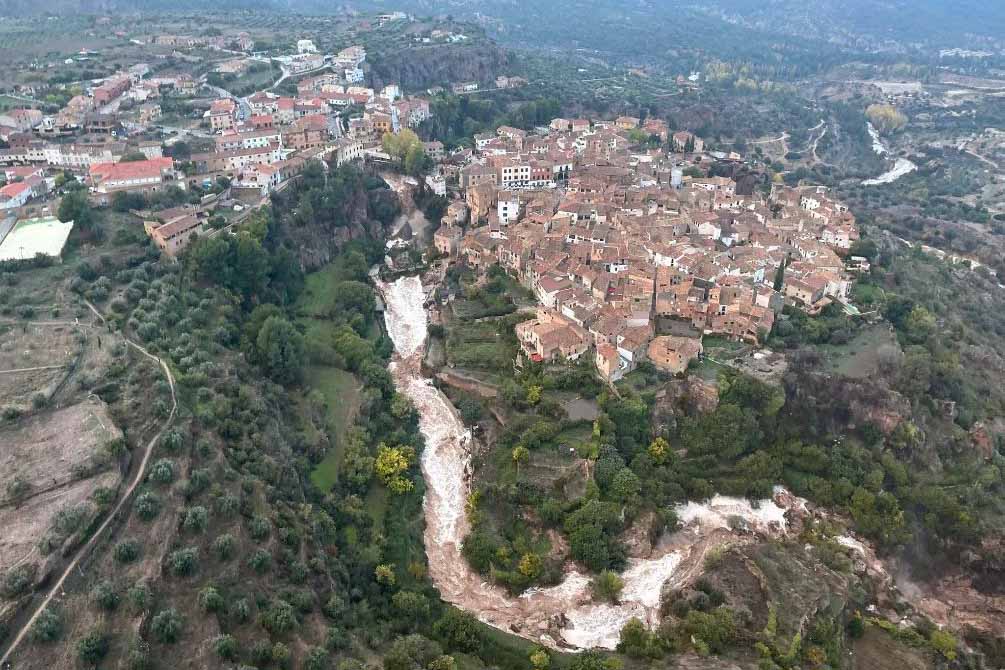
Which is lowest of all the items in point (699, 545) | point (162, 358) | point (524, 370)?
point (699, 545)

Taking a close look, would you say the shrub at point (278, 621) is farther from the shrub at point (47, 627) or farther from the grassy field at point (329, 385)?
the grassy field at point (329, 385)

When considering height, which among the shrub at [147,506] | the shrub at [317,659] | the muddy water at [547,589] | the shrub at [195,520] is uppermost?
the shrub at [147,506]

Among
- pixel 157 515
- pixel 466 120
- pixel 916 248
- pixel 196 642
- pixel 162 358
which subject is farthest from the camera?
pixel 466 120

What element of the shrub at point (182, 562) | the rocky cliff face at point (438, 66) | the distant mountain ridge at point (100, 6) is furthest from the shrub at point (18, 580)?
the distant mountain ridge at point (100, 6)

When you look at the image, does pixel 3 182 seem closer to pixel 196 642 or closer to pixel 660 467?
pixel 196 642

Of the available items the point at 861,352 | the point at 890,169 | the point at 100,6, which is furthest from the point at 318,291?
the point at 100,6

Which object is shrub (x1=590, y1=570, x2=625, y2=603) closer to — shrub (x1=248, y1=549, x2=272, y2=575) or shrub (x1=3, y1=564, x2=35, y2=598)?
shrub (x1=248, y1=549, x2=272, y2=575)

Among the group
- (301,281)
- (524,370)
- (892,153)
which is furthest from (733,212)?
(892,153)
